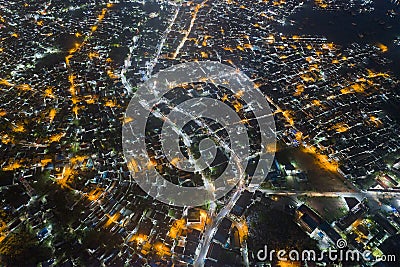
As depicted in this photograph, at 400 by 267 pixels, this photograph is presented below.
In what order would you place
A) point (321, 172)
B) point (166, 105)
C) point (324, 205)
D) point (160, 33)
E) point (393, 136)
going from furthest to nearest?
point (160, 33) < point (166, 105) < point (393, 136) < point (321, 172) < point (324, 205)

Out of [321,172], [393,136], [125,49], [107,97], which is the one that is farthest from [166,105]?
[393,136]

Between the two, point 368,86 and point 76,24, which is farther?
point 76,24

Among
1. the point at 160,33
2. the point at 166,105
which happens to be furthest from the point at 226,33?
the point at 166,105

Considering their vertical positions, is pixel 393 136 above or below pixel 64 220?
above

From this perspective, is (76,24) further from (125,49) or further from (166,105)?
(166,105)

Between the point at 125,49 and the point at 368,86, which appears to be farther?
the point at 125,49

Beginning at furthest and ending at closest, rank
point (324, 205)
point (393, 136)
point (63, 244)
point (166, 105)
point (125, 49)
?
point (125, 49), point (166, 105), point (393, 136), point (324, 205), point (63, 244)

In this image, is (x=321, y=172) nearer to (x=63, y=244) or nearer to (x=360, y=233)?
(x=360, y=233)

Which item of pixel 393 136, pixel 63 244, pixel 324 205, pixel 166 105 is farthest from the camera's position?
pixel 166 105

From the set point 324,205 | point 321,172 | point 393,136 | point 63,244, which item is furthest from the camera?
point 393,136
